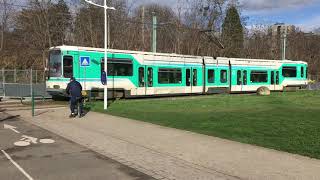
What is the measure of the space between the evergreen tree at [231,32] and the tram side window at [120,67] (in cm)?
3458

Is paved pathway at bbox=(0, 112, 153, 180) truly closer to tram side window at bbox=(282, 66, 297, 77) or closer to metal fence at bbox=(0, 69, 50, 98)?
metal fence at bbox=(0, 69, 50, 98)

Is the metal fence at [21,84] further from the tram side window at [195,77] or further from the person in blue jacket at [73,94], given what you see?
the tram side window at [195,77]

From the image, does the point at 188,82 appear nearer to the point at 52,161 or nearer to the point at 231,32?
the point at 52,161

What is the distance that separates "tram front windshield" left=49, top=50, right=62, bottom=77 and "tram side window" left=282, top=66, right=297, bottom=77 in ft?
83.5

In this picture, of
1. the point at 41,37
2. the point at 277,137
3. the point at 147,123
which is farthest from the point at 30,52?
the point at 277,137

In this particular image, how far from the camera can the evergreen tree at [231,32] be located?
64.2 meters

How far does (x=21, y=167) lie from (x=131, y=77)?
69.8ft

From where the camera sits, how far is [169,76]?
111 feet

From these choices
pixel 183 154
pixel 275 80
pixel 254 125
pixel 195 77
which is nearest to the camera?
pixel 183 154

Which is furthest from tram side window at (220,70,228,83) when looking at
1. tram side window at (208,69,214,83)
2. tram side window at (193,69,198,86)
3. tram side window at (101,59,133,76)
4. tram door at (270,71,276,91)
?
tram side window at (101,59,133,76)

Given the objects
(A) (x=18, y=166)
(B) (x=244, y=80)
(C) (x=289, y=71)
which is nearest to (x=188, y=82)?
(B) (x=244, y=80)

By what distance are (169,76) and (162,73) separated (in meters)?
0.82

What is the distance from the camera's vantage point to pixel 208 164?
986 cm

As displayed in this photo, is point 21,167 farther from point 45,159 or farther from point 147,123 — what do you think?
point 147,123
